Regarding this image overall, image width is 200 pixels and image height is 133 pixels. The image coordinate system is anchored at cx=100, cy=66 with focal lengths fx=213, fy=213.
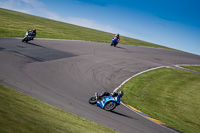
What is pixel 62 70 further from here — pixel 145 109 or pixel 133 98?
pixel 145 109

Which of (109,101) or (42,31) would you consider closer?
(109,101)

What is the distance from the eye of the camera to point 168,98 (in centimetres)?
1570

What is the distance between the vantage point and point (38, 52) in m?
19.1

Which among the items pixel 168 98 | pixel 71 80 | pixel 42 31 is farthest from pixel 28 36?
pixel 168 98

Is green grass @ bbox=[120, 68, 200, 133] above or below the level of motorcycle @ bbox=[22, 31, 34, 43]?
below

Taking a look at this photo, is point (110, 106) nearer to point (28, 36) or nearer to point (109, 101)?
point (109, 101)

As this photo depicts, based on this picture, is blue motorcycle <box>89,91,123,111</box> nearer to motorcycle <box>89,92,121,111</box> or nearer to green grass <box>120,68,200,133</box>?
motorcycle <box>89,92,121,111</box>

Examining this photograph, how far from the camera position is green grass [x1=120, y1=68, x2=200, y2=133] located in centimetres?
1230

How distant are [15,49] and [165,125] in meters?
13.5

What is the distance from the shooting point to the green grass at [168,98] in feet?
40.4

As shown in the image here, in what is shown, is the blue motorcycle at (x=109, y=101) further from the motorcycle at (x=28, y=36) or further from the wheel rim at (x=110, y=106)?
the motorcycle at (x=28, y=36)

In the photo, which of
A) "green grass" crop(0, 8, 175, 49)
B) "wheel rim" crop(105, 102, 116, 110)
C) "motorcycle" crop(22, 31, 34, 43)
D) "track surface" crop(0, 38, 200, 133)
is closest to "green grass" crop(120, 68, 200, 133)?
"track surface" crop(0, 38, 200, 133)

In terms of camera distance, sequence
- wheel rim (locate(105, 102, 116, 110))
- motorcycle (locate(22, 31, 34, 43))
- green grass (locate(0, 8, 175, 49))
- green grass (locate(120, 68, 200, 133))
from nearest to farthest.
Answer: wheel rim (locate(105, 102, 116, 110)), green grass (locate(120, 68, 200, 133)), motorcycle (locate(22, 31, 34, 43)), green grass (locate(0, 8, 175, 49))

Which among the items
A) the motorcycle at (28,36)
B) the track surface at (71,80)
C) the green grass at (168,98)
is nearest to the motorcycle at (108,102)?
the track surface at (71,80)
